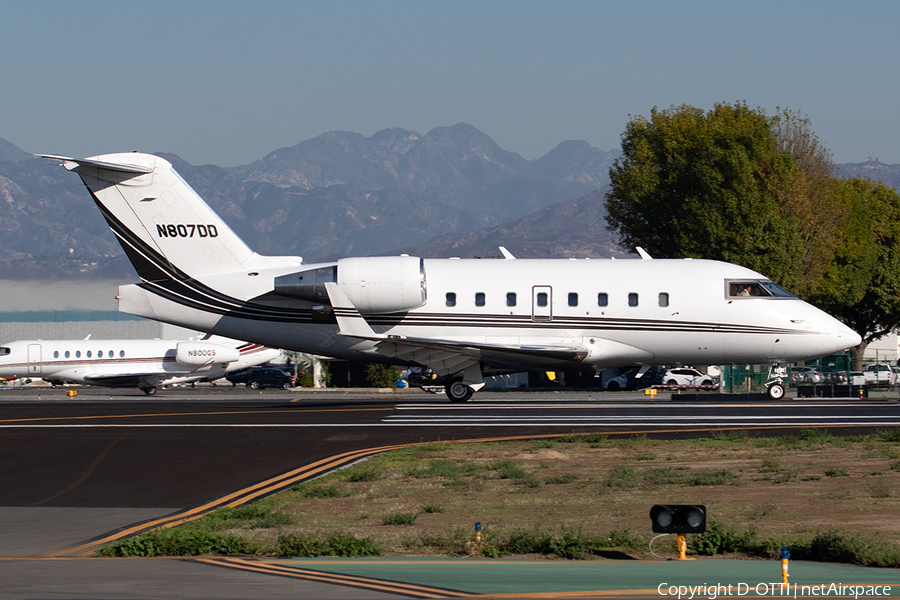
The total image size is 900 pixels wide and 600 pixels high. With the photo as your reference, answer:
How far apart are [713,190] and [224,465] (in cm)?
4160

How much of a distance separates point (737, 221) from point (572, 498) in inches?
1663

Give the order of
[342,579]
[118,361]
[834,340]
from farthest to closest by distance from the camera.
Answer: [118,361] → [834,340] → [342,579]

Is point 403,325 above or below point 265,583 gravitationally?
above

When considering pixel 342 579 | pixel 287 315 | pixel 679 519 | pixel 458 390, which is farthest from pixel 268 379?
pixel 679 519

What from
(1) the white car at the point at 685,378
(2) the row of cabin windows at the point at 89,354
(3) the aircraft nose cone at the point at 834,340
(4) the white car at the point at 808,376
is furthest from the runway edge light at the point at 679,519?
(1) the white car at the point at 685,378

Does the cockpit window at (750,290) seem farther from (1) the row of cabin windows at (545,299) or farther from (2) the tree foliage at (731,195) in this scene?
(2) the tree foliage at (731,195)

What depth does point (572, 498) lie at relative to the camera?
13070mm

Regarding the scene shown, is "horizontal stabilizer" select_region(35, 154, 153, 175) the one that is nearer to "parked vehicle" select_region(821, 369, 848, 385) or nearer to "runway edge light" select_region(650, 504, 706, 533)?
"runway edge light" select_region(650, 504, 706, 533)

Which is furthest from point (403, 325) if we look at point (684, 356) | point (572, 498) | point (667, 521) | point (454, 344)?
point (667, 521)

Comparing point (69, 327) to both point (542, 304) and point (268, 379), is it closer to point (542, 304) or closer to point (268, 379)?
point (268, 379)

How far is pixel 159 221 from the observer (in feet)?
96.7

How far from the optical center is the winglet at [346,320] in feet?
92.6

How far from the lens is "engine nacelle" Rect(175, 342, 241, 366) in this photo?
51625 millimetres

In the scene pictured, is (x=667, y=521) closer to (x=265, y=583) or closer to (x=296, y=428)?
(x=265, y=583)
